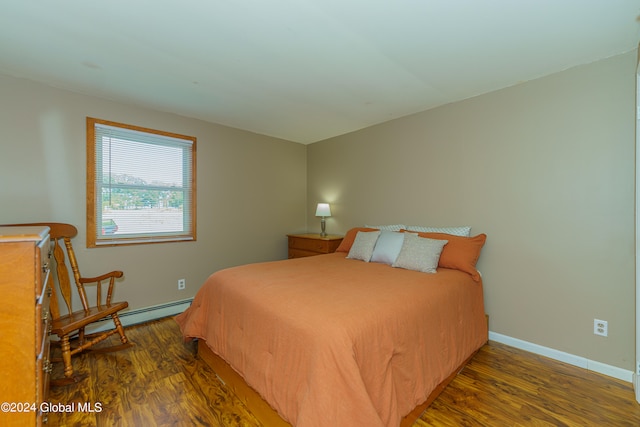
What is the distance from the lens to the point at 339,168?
4047 mm

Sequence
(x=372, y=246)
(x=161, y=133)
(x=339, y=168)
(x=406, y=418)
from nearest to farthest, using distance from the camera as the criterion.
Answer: (x=406, y=418)
(x=372, y=246)
(x=161, y=133)
(x=339, y=168)

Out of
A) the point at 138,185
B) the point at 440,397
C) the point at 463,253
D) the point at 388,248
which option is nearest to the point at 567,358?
the point at 463,253

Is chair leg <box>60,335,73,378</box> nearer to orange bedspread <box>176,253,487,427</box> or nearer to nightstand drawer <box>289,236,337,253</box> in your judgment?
orange bedspread <box>176,253,487,427</box>

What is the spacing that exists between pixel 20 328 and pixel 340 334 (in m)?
1.30

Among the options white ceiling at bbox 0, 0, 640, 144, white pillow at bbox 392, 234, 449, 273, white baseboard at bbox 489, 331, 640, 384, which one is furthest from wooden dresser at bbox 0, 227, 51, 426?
white baseboard at bbox 489, 331, 640, 384

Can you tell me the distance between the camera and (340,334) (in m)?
1.24

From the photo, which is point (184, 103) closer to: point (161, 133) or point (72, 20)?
point (161, 133)

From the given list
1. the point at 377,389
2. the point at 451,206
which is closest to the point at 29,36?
the point at 377,389

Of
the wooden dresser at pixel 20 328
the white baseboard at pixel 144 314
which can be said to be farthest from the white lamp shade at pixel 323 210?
the wooden dresser at pixel 20 328

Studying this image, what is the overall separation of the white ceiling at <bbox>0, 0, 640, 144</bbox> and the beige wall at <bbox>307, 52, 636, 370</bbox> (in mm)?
245

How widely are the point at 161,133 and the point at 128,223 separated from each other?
104 cm

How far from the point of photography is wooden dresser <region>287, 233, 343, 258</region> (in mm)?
3667

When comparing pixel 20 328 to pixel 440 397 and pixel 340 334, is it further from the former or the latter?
pixel 440 397

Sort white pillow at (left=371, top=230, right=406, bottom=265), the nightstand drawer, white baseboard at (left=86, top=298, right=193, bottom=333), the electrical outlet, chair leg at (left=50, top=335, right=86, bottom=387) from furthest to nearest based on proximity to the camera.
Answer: the nightstand drawer
white baseboard at (left=86, top=298, right=193, bottom=333)
white pillow at (left=371, top=230, right=406, bottom=265)
the electrical outlet
chair leg at (left=50, top=335, right=86, bottom=387)
